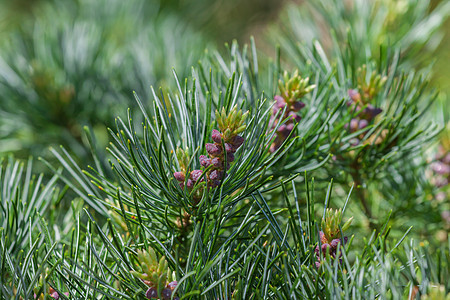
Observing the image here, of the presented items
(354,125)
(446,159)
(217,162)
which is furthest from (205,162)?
(446,159)

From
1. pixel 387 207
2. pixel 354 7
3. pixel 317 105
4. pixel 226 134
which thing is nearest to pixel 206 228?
pixel 226 134

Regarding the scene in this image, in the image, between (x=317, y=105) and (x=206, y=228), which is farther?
(x=317, y=105)

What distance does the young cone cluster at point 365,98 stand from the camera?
1.20 feet

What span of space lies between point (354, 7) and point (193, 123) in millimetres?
345

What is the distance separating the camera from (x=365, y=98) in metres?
0.38

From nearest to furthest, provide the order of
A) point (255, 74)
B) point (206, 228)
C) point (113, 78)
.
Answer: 1. point (206, 228)
2. point (255, 74)
3. point (113, 78)

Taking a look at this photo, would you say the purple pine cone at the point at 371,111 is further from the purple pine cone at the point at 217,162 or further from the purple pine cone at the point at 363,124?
the purple pine cone at the point at 217,162

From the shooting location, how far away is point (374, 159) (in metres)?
0.38

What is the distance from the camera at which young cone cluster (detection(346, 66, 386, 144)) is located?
36 centimetres

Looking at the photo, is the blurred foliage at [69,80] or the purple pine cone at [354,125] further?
the blurred foliage at [69,80]

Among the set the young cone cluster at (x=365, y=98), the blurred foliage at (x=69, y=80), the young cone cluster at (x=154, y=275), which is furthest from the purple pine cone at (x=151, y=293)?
the blurred foliage at (x=69, y=80)

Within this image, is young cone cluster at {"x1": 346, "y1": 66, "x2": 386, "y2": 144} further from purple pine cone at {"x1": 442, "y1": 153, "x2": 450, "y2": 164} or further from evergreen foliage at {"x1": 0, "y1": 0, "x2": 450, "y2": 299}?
purple pine cone at {"x1": 442, "y1": 153, "x2": 450, "y2": 164}

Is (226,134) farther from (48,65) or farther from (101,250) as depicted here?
(48,65)

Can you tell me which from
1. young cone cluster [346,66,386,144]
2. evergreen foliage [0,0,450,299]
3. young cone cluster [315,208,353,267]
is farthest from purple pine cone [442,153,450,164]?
young cone cluster [315,208,353,267]
